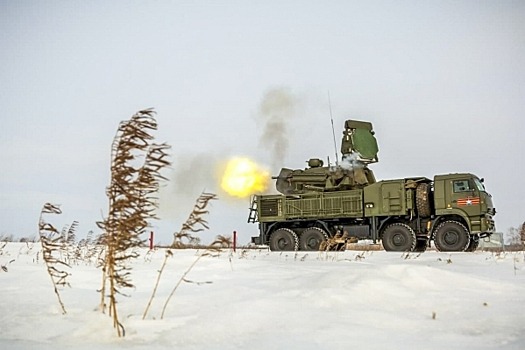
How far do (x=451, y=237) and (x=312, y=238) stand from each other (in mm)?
5359

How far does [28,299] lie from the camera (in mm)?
5195

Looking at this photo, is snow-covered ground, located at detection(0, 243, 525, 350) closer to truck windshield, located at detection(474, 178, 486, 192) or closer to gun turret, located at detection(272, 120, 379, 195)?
A: truck windshield, located at detection(474, 178, 486, 192)

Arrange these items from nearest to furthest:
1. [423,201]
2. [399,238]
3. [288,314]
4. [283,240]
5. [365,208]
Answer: [288,314]
[423,201]
[399,238]
[365,208]
[283,240]

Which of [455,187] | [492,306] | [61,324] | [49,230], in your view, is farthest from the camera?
[455,187]

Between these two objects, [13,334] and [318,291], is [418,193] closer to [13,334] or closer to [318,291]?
[318,291]

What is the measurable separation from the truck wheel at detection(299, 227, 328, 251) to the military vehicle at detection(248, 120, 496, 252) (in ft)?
0.13

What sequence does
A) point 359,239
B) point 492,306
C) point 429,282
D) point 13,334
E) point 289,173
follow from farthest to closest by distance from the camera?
point 289,173, point 359,239, point 429,282, point 492,306, point 13,334

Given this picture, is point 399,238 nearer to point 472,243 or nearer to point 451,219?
point 451,219

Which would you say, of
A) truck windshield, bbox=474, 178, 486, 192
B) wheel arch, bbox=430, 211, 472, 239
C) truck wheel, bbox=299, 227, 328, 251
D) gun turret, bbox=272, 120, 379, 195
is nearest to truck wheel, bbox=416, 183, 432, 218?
wheel arch, bbox=430, 211, 472, 239

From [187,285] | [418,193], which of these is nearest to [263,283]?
[187,285]

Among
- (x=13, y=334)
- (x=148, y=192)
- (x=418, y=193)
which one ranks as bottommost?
(x=13, y=334)

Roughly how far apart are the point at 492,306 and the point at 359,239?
15.5 m

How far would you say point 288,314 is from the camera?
14.7 feet

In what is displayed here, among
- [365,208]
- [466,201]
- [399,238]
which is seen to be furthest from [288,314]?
[365,208]
